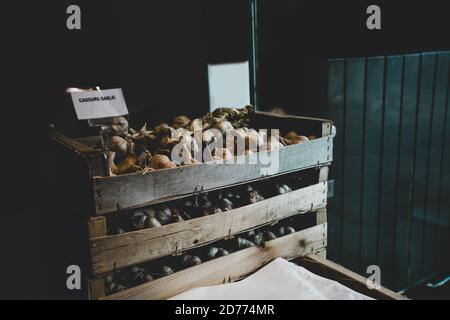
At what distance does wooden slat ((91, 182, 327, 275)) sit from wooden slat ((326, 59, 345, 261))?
1379mm

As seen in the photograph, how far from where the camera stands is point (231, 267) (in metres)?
2.30

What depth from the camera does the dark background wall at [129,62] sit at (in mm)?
2650

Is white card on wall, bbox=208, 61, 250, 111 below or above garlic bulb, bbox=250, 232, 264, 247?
above

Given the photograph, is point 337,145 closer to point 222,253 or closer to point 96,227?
point 222,253

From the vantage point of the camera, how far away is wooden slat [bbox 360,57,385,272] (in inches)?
154


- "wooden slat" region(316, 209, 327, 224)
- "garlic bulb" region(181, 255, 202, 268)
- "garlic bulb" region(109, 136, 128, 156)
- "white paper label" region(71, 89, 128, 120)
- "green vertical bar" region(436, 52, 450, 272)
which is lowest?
"green vertical bar" region(436, 52, 450, 272)

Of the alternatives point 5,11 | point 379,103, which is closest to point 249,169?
point 5,11

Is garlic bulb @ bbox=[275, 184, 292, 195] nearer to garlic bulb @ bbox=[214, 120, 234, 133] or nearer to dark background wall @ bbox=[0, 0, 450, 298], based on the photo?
garlic bulb @ bbox=[214, 120, 234, 133]

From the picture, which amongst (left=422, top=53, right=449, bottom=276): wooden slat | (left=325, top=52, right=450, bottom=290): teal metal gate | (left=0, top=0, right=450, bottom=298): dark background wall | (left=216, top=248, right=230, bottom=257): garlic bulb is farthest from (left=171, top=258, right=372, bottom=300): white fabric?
(left=422, top=53, right=449, bottom=276): wooden slat

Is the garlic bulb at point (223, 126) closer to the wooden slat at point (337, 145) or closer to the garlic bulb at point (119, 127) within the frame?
the garlic bulb at point (119, 127)

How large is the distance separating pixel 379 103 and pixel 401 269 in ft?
5.85

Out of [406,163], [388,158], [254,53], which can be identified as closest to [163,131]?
[254,53]

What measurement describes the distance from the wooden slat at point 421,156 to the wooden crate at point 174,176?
202cm

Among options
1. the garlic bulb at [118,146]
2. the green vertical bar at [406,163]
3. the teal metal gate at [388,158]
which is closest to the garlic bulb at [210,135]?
the garlic bulb at [118,146]
